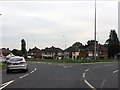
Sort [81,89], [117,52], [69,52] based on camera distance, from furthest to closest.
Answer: [69,52] < [117,52] < [81,89]

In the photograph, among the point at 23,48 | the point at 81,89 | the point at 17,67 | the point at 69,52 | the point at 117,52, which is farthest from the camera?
the point at 69,52

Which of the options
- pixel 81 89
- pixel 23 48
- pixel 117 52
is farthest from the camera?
pixel 23 48

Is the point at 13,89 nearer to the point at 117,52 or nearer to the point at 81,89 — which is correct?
the point at 81,89

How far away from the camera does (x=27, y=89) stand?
15180 mm

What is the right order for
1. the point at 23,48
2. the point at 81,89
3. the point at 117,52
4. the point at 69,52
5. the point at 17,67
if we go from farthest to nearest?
1. the point at 69,52
2. the point at 23,48
3. the point at 117,52
4. the point at 17,67
5. the point at 81,89

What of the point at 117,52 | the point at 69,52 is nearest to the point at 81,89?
the point at 117,52

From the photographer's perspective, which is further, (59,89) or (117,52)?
(117,52)

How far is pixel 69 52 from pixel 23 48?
30352 millimetres

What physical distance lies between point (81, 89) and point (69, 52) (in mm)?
176132

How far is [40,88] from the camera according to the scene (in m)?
15.6

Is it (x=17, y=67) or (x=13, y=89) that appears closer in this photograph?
(x=13, y=89)

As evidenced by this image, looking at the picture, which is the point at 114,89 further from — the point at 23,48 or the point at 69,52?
the point at 69,52

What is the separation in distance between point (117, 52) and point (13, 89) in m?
133

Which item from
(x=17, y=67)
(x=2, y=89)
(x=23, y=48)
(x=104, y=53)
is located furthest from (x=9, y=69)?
(x=104, y=53)
